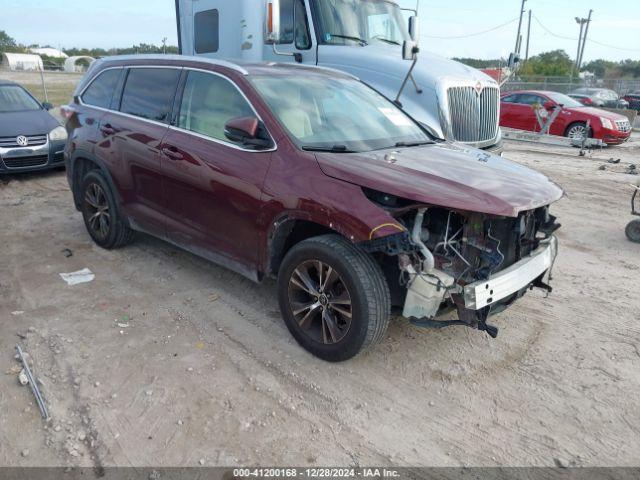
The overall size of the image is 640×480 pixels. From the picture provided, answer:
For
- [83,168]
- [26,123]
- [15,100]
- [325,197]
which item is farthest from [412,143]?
[15,100]

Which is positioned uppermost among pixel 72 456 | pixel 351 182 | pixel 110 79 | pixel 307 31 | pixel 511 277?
pixel 307 31

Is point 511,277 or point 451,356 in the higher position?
point 511,277

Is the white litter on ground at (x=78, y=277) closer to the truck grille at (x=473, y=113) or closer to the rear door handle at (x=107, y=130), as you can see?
the rear door handle at (x=107, y=130)

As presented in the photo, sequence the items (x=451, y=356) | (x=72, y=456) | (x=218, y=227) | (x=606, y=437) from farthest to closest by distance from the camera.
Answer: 1. (x=218, y=227)
2. (x=451, y=356)
3. (x=606, y=437)
4. (x=72, y=456)

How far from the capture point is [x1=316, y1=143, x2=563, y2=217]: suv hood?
300 cm

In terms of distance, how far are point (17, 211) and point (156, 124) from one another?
366 centimetres

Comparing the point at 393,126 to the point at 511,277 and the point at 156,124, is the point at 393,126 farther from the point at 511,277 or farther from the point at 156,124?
the point at 156,124

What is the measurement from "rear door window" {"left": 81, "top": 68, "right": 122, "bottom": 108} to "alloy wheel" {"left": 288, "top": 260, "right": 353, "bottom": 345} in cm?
309

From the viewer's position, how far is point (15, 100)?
30.9ft

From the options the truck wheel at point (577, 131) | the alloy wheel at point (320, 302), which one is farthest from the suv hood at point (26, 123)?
the truck wheel at point (577, 131)

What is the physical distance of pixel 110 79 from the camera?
5.25m

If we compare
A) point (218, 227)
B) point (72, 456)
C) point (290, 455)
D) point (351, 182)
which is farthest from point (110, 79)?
point (290, 455)

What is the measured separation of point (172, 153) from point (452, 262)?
2.45 meters

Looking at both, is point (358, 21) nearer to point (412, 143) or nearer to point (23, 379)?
point (412, 143)
